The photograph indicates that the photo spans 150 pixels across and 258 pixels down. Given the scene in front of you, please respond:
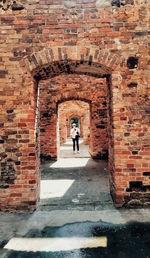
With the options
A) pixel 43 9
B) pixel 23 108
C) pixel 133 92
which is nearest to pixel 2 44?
pixel 43 9

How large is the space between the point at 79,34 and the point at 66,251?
3.18 m

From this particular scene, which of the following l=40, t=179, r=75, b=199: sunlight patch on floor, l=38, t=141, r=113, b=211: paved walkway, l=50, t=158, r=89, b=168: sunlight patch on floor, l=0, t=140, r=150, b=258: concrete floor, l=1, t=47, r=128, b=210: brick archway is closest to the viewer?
l=0, t=140, r=150, b=258: concrete floor

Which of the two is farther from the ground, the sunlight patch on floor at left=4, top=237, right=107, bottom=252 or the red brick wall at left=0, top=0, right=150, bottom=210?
the red brick wall at left=0, top=0, right=150, bottom=210

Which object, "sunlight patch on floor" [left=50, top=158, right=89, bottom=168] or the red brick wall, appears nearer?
the red brick wall

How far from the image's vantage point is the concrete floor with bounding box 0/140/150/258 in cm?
186

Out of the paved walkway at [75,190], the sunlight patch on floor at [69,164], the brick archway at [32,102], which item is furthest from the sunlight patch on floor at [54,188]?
the sunlight patch on floor at [69,164]

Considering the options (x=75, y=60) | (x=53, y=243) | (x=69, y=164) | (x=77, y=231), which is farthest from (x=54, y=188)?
(x=75, y=60)

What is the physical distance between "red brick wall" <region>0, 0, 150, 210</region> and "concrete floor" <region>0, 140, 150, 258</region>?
0.31 metres

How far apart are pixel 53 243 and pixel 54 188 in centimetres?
189

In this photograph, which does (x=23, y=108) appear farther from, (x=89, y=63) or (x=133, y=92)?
(x=133, y=92)

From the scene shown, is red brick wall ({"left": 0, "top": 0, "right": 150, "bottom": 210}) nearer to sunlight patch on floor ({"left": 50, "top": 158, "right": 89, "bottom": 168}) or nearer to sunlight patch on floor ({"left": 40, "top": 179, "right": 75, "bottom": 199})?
sunlight patch on floor ({"left": 40, "top": 179, "right": 75, "bottom": 199})

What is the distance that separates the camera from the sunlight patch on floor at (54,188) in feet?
11.5

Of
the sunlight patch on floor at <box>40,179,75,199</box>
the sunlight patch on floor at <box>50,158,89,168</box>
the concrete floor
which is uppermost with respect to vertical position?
the concrete floor

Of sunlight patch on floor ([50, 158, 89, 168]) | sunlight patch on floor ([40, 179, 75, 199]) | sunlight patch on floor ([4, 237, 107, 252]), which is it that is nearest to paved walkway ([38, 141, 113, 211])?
sunlight patch on floor ([40, 179, 75, 199])
